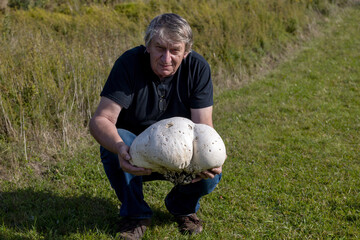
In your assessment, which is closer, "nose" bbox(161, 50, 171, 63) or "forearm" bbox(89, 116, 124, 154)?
"forearm" bbox(89, 116, 124, 154)

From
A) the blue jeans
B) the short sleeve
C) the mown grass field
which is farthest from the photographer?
the mown grass field

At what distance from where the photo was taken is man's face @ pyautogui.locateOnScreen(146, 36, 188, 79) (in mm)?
2520

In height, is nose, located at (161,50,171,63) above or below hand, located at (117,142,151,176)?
above

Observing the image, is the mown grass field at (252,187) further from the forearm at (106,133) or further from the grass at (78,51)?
the forearm at (106,133)

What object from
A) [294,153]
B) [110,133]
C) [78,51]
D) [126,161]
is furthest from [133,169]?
[78,51]

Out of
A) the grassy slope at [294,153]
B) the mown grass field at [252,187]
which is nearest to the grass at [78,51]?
the mown grass field at [252,187]

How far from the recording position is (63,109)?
422 cm

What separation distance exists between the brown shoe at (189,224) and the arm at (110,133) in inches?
29.4

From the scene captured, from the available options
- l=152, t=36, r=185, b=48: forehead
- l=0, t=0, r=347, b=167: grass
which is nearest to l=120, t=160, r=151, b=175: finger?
l=152, t=36, r=185, b=48: forehead

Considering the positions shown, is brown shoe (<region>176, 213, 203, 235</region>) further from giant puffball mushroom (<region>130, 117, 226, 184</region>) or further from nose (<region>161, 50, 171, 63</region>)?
nose (<region>161, 50, 171, 63</region>)

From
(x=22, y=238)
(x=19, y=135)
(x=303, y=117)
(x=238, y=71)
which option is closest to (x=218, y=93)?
(x=238, y=71)

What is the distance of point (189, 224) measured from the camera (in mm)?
2854

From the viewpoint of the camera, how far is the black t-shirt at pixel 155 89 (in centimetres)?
269

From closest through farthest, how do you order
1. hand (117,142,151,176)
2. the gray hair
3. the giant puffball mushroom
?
the giant puffball mushroom < hand (117,142,151,176) < the gray hair
